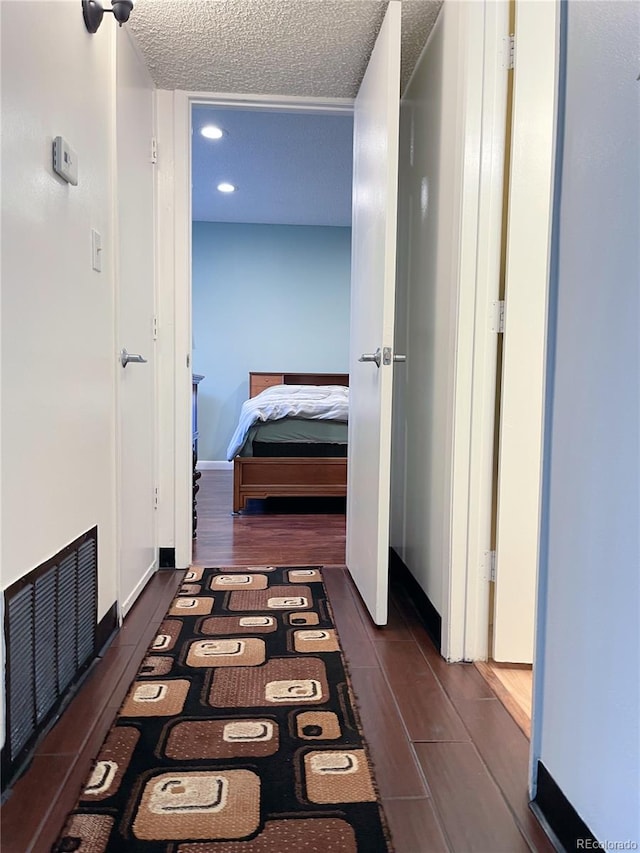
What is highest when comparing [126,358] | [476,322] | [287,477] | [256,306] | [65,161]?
[256,306]

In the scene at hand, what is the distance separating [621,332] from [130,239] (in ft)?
5.75

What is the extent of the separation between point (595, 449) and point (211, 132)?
3.53 metres

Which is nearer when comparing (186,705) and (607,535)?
(607,535)

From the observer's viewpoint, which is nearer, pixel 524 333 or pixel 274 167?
pixel 524 333

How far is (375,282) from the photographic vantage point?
198cm

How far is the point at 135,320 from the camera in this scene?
7.00 ft

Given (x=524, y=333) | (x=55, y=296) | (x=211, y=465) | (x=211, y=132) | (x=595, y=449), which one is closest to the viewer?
(x=595, y=449)

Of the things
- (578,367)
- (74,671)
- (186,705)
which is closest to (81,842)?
(186,705)

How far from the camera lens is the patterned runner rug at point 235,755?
1.00 metres

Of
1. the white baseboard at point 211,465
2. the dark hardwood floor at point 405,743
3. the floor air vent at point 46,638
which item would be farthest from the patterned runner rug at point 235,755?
the white baseboard at point 211,465

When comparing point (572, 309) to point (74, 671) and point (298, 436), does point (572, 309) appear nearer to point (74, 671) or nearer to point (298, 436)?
point (74, 671)

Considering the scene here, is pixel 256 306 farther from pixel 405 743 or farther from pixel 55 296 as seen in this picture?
pixel 405 743

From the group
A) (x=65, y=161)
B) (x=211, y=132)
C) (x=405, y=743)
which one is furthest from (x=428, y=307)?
(x=211, y=132)

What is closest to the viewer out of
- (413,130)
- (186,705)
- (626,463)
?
(626,463)
